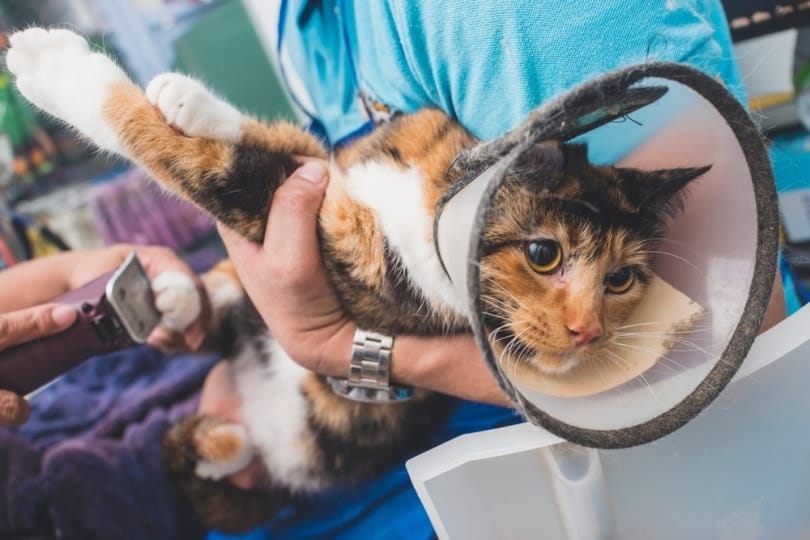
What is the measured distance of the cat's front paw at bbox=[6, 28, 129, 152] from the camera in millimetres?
765

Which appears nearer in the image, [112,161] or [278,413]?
[278,413]

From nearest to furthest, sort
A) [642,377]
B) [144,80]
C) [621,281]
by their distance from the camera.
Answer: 1. [642,377]
2. [621,281]
3. [144,80]

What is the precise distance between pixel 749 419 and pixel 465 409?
0.49 m

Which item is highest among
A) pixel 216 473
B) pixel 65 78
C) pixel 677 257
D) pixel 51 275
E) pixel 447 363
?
pixel 65 78

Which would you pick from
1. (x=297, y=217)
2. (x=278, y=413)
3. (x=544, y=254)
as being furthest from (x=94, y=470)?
(x=544, y=254)

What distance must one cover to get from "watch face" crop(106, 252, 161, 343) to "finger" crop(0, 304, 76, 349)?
66 millimetres

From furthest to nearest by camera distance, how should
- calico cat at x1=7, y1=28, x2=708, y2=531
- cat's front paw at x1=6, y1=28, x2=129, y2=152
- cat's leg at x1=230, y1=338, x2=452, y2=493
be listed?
cat's leg at x1=230, y1=338, x2=452, y2=493, cat's front paw at x1=6, y1=28, x2=129, y2=152, calico cat at x1=7, y1=28, x2=708, y2=531

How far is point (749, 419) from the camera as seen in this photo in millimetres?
655

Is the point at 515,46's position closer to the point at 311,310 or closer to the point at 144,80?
the point at 311,310

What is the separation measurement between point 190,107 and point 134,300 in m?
0.37

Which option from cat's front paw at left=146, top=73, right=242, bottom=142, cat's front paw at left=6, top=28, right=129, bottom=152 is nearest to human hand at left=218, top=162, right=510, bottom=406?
cat's front paw at left=146, top=73, right=242, bottom=142

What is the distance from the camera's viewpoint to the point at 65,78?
77 cm

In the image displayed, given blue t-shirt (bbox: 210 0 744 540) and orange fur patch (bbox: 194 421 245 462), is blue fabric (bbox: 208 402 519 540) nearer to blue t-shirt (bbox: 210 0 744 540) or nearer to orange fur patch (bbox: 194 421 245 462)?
blue t-shirt (bbox: 210 0 744 540)

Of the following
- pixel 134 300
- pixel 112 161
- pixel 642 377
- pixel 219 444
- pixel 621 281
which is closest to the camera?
pixel 642 377
